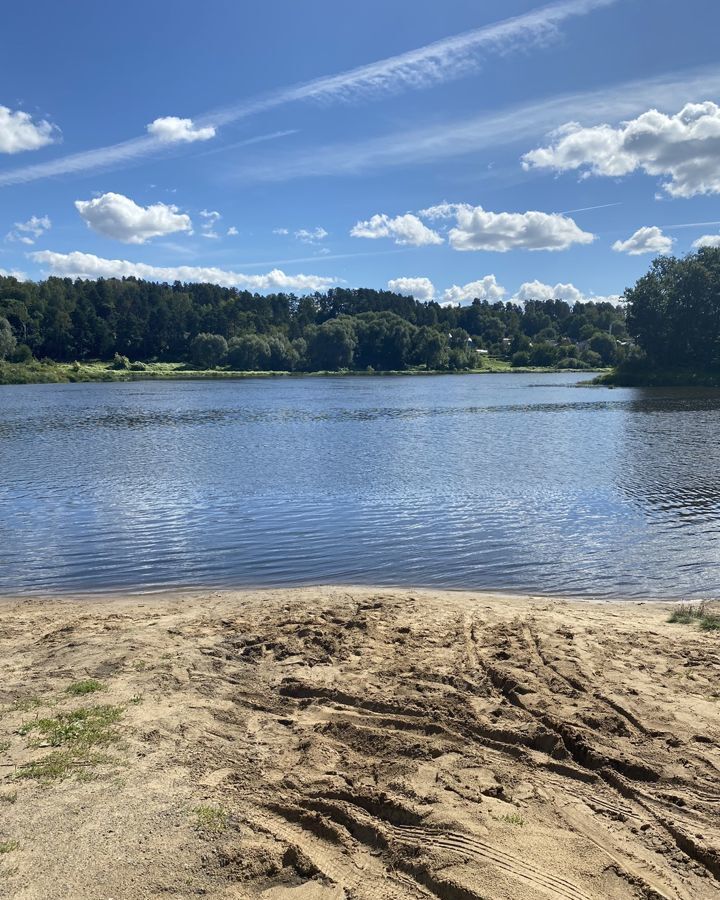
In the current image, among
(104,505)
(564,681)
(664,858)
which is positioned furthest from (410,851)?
(104,505)

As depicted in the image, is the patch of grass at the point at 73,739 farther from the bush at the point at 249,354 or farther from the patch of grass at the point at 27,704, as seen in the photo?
the bush at the point at 249,354

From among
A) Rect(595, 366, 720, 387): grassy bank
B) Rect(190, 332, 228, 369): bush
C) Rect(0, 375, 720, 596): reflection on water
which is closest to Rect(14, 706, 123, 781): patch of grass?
Rect(0, 375, 720, 596): reflection on water

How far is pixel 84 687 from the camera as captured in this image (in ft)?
27.6

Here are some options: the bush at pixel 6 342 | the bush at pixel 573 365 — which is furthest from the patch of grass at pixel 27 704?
the bush at pixel 573 365

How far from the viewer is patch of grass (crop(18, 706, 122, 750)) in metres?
7.12

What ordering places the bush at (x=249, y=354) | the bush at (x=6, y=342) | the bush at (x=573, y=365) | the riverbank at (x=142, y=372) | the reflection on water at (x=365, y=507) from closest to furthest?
1. the reflection on water at (x=365, y=507)
2. the riverbank at (x=142, y=372)
3. the bush at (x=6, y=342)
4. the bush at (x=249, y=354)
5. the bush at (x=573, y=365)

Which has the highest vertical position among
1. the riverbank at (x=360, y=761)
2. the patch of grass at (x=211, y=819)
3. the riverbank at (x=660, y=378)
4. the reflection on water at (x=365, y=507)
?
the riverbank at (x=660, y=378)

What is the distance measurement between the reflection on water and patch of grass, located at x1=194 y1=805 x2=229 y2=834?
912 centimetres

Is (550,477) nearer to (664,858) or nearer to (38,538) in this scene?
(38,538)

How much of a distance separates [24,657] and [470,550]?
11.0 m

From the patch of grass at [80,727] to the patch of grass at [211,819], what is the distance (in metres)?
1.66

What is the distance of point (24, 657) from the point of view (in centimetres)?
976

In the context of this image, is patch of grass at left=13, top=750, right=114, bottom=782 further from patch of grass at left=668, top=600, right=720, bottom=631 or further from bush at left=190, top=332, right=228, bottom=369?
bush at left=190, top=332, right=228, bottom=369

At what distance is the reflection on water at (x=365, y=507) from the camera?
15867mm
